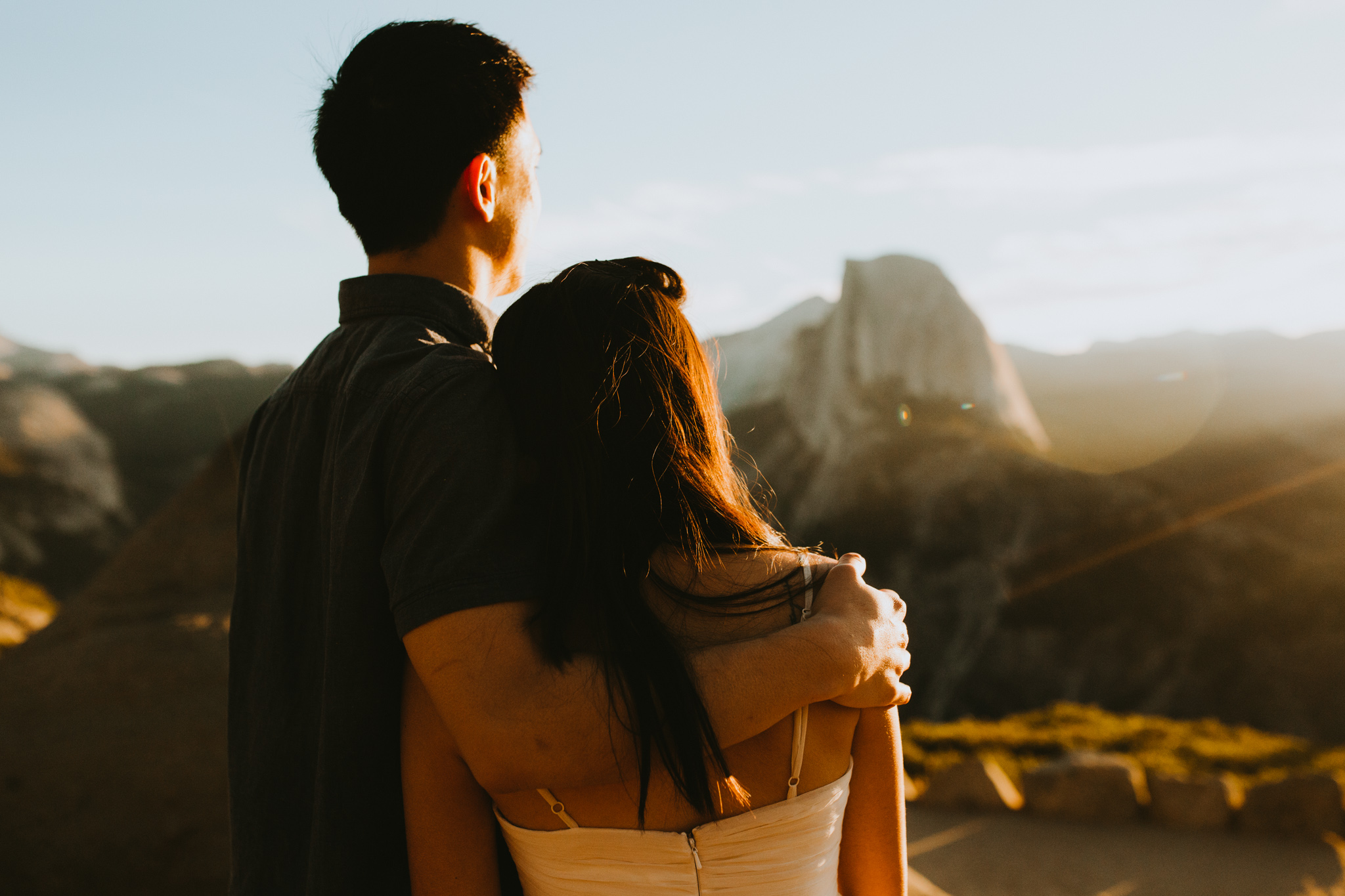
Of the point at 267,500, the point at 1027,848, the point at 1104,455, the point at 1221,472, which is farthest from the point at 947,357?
the point at 267,500

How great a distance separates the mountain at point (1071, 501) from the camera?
9.38m

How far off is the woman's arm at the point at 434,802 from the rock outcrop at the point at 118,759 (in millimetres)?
3008

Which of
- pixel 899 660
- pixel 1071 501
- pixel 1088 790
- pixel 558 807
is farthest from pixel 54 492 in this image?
pixel 899 660

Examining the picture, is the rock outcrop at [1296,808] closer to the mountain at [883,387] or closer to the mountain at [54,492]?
the mountain at [883,387]

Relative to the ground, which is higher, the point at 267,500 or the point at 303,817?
the point at 267,500

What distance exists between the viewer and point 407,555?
0.98 meters

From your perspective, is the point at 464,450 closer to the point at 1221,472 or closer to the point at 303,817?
the point at 303,817

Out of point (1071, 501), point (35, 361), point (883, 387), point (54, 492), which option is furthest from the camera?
point (35, 361)

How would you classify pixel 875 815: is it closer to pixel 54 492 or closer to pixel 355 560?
pixel 355 560

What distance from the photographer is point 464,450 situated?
3.33 ft

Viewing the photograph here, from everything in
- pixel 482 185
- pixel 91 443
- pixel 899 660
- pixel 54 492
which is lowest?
pixel 54 492

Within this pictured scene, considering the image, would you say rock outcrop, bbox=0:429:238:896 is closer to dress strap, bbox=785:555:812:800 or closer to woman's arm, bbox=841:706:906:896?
woman's arm, bbox=841:706:906:896

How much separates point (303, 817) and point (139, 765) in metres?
3.05

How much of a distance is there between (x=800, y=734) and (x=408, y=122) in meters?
1.07
